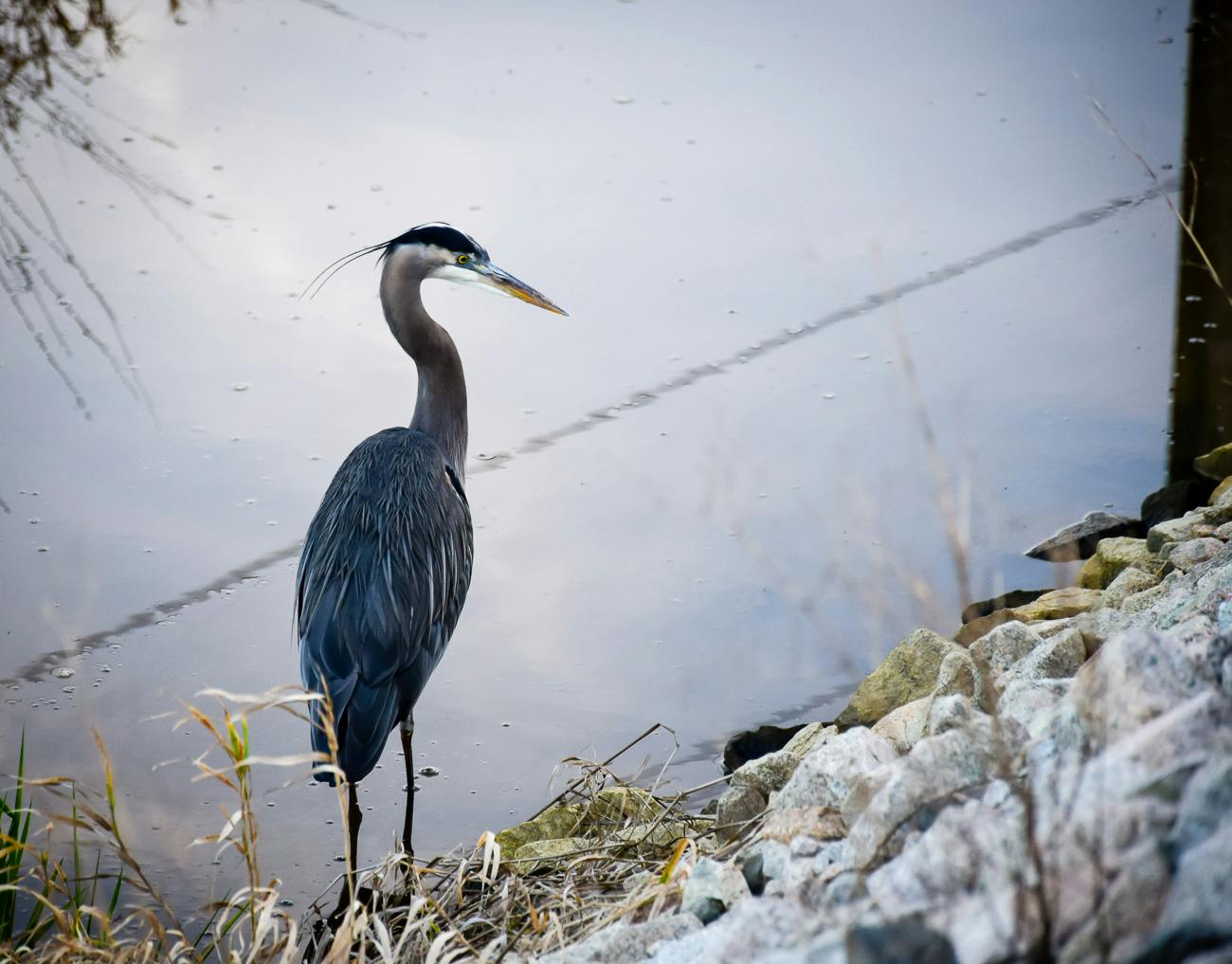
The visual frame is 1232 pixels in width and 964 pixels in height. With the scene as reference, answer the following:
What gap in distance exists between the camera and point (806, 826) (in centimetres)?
192

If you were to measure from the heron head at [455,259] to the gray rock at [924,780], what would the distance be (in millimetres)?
2415

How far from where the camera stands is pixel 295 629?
3596 mm

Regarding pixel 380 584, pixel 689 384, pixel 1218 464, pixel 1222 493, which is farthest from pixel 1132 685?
pixel 689 384

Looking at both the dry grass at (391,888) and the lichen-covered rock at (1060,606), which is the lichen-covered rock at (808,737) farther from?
the lichen-covered rock at (1060,606)

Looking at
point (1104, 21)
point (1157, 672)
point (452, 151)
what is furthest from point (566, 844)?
point (1104, 21)

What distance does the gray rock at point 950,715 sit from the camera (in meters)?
1.98

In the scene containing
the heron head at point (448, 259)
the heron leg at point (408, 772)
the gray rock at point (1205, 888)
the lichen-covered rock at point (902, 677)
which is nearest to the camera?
the gray rock at point (1205, 888)

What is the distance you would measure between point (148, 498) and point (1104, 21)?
4913 millimetres

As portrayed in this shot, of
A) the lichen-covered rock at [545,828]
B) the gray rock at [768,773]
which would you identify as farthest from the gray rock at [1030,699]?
the lichen-covered rock at [545,828]

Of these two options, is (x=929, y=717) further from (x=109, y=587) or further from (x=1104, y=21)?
(x=1104, y=21)

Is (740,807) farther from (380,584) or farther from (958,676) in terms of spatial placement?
(380,584)

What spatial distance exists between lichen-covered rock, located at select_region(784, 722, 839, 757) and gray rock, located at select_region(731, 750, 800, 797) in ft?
0.60

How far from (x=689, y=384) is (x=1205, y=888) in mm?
3318

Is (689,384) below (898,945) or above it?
above
